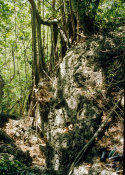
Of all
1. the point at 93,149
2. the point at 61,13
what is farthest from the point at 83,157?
Result: the point at 61,13

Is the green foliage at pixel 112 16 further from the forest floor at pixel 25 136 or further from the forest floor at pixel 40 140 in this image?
the forest floor at pixel 25 136

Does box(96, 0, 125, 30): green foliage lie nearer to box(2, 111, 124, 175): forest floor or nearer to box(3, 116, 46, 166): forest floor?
box(2, 111, 124, 175): forest floor

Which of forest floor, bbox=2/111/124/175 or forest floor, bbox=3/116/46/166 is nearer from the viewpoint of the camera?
forest floor, bbox=2/111/124/175

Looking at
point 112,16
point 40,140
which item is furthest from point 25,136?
point 112,16

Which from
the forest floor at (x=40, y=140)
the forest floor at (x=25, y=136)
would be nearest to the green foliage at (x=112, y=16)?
the forest floor at (x=40, y=140)

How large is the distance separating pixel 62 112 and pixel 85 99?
0.66 m

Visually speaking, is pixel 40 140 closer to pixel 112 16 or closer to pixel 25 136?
pixel 25 136

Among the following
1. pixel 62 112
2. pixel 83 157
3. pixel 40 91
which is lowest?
pixel 83 157

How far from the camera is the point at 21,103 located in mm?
6457

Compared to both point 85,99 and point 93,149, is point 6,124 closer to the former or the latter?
point 85,99

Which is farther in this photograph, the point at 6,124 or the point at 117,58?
the point at 6,124

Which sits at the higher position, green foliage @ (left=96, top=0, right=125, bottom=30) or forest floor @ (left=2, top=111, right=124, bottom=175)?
green foliage @ (left=96, top=0, right=125, bottom=30)

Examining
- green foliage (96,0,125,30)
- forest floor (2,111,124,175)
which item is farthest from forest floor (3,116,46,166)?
green foliage (96,0,125,30)

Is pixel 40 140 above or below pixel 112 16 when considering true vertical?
below
